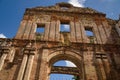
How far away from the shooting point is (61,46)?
11164mm

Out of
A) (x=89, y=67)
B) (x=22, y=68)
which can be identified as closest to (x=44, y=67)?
(x=22, y=68)

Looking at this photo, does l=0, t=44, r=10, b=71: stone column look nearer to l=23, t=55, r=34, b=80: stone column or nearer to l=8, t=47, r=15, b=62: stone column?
l=8, t=47, r=15, b=62: stone column

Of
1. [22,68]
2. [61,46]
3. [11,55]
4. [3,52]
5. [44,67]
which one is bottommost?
[22,68]

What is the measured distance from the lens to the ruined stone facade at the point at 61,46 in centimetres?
977

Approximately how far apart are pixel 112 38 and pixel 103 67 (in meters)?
3.20

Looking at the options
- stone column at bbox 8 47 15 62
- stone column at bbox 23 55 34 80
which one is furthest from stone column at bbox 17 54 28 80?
stone column at bbox 8 47 15 62

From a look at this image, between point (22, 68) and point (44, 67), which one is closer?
point (22, 68)

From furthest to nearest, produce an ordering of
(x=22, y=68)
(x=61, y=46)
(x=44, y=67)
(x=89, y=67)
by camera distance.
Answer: (x=61, y=46)
(x=89, y=67)
(x=44, y=67)
(x=22, y=68)

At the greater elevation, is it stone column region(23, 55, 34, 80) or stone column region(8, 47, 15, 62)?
stone column region(8, 47, 15, 62)

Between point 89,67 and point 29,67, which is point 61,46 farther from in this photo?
point 29,67

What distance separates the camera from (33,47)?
11.0 metres

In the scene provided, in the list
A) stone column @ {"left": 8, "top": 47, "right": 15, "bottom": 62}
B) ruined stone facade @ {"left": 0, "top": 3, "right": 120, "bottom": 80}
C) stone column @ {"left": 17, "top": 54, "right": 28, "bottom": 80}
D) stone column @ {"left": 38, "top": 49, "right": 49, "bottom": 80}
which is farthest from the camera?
stone column @ {"left": 8, "top": 47, "right": 15, "bottom": 62}

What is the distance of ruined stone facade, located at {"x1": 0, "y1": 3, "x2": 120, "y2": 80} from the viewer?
32.0ft

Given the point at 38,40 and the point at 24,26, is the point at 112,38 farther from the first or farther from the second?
the point at 24,26
